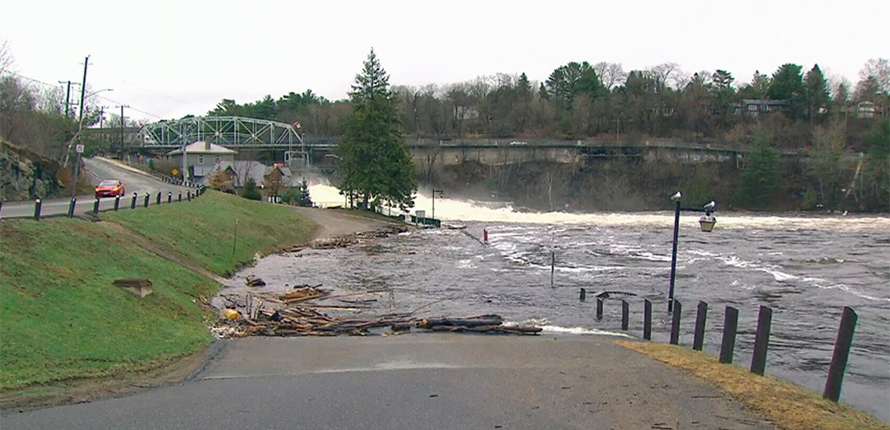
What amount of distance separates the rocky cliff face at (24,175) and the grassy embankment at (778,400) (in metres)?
40.9

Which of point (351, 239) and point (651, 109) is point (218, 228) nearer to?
point (351, 239)

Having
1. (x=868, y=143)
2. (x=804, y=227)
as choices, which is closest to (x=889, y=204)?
(x=868, y=143)

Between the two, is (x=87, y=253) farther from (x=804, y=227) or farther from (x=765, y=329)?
(x=804, y=227)

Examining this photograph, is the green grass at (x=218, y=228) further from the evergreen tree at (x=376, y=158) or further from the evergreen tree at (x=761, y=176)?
the evergreen tree at (x=761, y=176)

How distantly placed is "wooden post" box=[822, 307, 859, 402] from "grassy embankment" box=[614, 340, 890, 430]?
0.73ft

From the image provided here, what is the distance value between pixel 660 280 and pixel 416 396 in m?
22.9

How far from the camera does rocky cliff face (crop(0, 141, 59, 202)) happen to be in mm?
41781

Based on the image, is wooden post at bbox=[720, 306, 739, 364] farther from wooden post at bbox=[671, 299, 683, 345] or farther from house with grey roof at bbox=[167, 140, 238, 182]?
house with grey roof at bbox=[167, 140, 238, 182]

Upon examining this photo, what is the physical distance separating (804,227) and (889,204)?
3666cm

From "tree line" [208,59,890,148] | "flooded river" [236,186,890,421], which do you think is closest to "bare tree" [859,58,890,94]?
"tree line" [208,59,890,148]

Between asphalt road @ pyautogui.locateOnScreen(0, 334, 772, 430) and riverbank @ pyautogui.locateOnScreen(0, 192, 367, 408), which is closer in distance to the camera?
asphalt road @ pyautogui.locateOnScreen(0, 334, 772, 430)

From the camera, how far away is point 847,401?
1333 cm

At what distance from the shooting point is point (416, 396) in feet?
36.9

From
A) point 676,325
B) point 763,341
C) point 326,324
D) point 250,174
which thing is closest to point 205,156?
point 250,174
